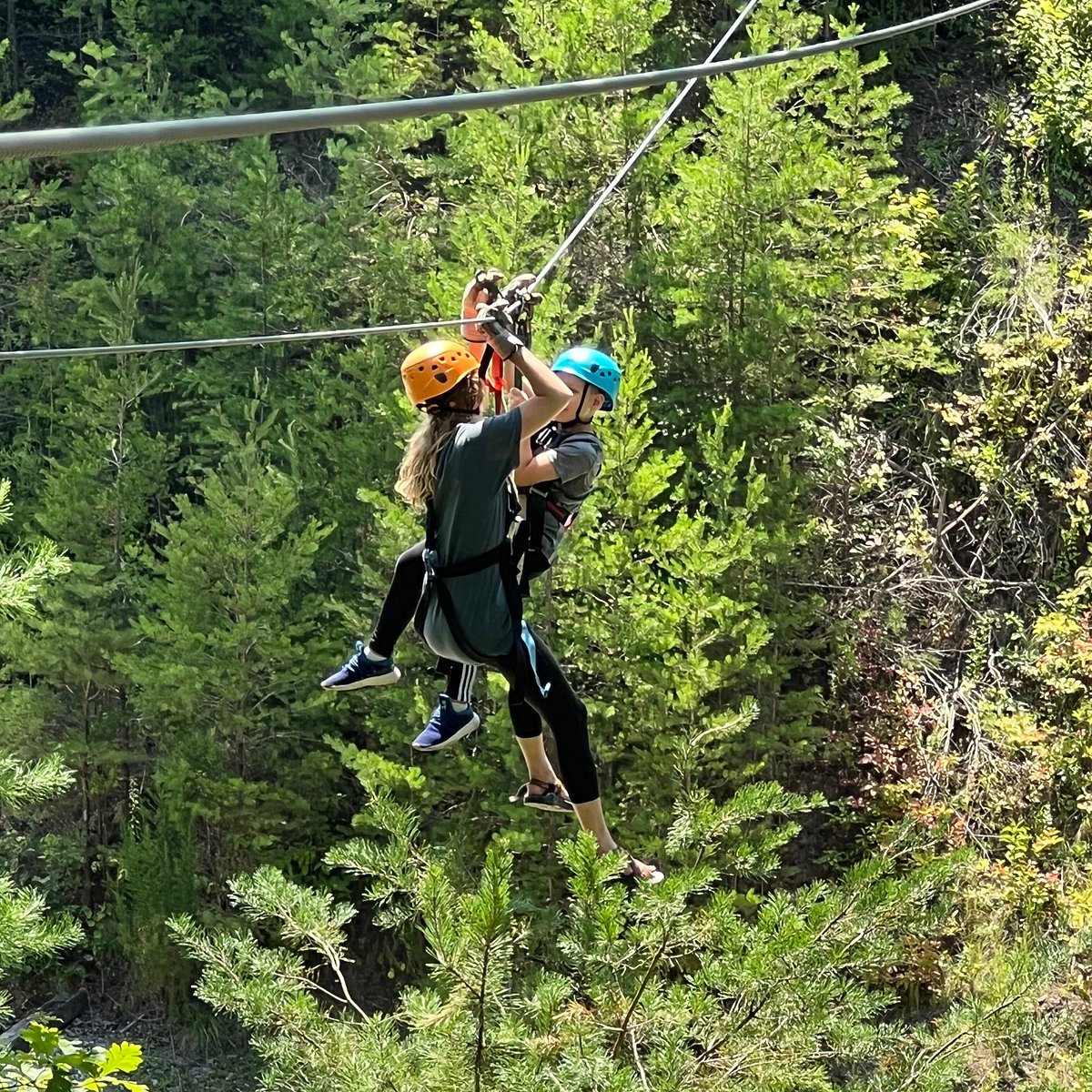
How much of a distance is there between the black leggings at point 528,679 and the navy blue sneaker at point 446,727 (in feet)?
0.47

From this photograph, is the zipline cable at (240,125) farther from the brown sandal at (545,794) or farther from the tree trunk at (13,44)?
the tree trunk at (13,44)

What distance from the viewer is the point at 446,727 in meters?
4.48

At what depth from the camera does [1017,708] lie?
1261 cm

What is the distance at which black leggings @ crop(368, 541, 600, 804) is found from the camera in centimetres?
432

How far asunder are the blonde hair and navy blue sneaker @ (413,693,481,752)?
2.41ft

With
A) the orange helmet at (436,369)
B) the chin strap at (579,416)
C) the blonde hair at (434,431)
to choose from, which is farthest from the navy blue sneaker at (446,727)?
the orange helmet at (436,369)

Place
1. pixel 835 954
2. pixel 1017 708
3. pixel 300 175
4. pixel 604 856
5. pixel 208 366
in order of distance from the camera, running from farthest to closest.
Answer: pixel 300 175, pixel 208 366, pixel 1017 708, pixel 835 954, pixel 604 856

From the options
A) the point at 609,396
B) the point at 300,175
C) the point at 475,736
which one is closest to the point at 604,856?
the point at 609,396

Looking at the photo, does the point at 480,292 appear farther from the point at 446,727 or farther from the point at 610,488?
the point at 610,488

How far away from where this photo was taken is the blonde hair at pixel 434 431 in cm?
400

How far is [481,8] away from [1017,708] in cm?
804

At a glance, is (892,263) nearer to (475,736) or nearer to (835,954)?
(475,736)

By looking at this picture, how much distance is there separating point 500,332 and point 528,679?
1.11 m

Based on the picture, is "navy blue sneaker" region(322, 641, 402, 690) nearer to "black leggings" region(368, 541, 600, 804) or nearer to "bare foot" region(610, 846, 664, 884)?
"black leggings" region(368, 541, 600, 804)
